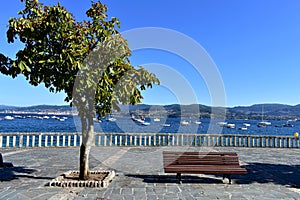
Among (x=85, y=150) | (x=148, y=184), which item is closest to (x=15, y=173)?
(x=85, y=150)

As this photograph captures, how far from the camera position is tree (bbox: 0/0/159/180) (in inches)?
239

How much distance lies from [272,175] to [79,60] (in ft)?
24.1

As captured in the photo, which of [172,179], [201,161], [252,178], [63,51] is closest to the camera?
[63,51]

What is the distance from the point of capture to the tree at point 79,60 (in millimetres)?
6066

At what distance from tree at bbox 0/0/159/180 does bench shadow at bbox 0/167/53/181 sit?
215 cm

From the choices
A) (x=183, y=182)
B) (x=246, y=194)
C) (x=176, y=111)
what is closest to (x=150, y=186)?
(x=183, y=182)

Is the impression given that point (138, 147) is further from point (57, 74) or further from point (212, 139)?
point (57, 74)

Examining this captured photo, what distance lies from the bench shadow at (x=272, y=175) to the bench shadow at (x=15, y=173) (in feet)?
21.3

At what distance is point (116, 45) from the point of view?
21.1 ft

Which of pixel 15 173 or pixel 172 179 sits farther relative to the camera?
pixel 15 173

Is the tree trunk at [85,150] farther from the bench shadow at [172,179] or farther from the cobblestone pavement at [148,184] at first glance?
the bench shadow at [172,179]

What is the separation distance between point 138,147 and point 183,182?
27.9ft

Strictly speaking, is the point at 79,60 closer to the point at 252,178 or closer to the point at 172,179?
the point at 172,179

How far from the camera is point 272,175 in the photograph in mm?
8562
